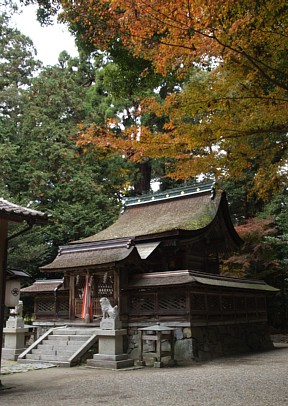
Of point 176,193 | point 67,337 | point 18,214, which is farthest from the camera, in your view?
point 176,193

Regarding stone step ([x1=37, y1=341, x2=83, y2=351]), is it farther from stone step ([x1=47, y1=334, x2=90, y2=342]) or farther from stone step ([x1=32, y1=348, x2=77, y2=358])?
stone step ([x1=47, y1=334, x2=90, y2=342])

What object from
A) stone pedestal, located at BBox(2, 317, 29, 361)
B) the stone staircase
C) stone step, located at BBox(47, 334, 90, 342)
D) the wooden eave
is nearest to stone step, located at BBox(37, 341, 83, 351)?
the stone staircase

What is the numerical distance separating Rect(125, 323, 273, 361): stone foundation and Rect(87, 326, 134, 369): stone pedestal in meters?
1.63

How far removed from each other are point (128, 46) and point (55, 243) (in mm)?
18803

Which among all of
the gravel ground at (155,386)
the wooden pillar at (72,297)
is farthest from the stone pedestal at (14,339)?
the gravel ground at (155,386)

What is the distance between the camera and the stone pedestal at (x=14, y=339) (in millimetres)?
15383

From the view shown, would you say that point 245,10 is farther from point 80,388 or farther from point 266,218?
point 266,218

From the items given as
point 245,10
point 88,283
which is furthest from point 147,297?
point 245,10

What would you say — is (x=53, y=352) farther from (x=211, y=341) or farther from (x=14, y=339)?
(x=211, y=341)

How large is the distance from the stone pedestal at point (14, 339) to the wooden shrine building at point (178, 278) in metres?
1.88

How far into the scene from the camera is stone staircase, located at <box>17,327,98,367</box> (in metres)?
13.5

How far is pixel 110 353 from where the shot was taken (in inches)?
498

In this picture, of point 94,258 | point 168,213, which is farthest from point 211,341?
point 168,213

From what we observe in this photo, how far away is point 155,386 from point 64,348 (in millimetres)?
6443
